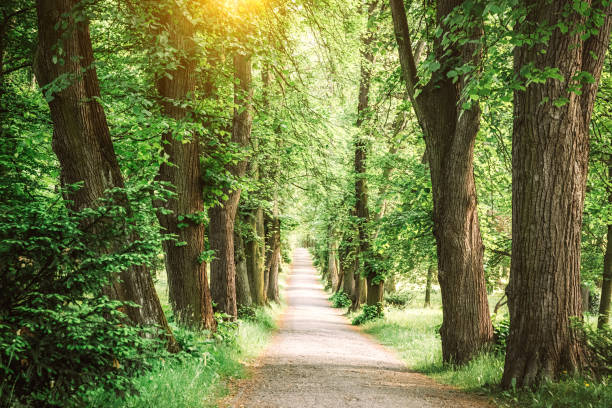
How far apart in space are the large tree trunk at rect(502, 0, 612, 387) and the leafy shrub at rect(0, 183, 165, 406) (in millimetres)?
4690

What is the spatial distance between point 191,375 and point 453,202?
5.01m

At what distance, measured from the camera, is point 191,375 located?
5816 mm

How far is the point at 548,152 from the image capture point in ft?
17.7

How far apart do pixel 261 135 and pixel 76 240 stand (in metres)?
9.19

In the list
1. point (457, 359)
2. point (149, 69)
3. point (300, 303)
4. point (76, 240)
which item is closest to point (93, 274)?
point (76, 240)

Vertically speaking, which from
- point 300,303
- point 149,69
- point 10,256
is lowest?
point 300,303

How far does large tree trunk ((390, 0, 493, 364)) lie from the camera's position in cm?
744

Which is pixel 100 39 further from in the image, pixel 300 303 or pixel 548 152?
pixel 300 303

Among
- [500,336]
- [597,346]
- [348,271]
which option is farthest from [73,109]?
[348,271]

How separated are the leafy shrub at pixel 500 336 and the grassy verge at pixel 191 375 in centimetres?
452

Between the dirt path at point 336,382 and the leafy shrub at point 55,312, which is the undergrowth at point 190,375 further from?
the dirt path at point 336,382

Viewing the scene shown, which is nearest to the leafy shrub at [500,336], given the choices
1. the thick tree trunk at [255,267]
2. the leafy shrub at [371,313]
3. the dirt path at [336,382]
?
the dirt path at [336,382]

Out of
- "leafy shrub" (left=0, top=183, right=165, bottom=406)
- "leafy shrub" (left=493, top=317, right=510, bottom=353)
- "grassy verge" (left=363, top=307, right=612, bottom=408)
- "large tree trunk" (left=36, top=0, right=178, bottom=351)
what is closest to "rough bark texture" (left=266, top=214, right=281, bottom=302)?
"grassy verge" (left=363, top=307, right=612, bottom=408)

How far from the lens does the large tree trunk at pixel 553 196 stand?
5.30 metres
